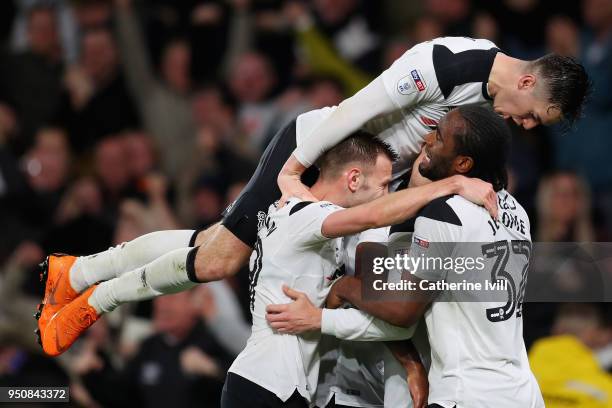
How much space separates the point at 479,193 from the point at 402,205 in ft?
1.00

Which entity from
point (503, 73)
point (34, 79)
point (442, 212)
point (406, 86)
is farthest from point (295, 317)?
point (34, 79)

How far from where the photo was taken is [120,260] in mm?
6008

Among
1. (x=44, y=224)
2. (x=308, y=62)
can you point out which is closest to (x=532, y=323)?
(x=308, y=62)

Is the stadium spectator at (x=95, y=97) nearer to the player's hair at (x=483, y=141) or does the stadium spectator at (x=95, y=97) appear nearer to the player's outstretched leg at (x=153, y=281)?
the player's outstretched leg at (x=153, y=281)

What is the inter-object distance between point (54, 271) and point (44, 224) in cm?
394

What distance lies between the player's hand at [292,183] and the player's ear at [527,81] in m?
0.98

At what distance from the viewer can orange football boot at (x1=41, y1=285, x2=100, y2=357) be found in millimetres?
5801

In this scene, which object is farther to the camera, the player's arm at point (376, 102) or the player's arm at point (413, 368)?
the player's arm at point (376, 102)

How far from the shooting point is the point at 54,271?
6.07 metres

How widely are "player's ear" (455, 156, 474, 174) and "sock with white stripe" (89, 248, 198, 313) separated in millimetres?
1354

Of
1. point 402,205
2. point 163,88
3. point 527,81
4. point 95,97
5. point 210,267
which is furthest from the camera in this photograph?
point 163,88

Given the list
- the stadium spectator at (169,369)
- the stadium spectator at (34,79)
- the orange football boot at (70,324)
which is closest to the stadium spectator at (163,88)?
the stadium spectator at (34,79)

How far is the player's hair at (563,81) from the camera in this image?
5.21m

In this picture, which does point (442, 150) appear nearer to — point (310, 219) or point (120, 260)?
point (310, 219)
